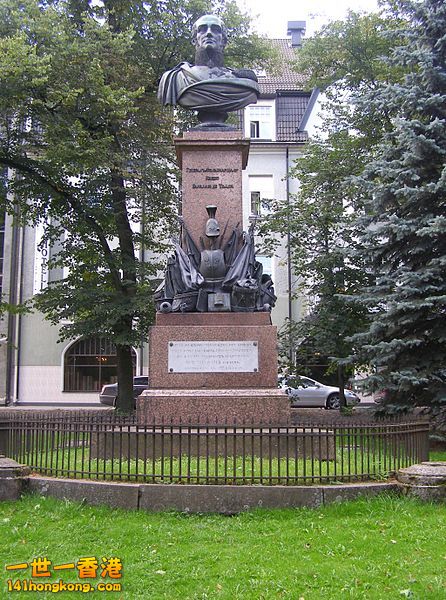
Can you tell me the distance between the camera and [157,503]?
6695 millimetres

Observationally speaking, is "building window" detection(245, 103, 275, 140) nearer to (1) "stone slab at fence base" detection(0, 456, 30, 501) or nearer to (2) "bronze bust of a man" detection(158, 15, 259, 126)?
(2) "bronze bust of a man" detection(158, 15, 259, 126)

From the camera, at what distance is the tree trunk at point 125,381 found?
17.7 m

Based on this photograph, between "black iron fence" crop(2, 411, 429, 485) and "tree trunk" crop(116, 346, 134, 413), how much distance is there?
31.1 feet

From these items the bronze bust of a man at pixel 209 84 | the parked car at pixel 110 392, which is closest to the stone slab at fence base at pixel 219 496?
the bronze bust of a man at pixel 209 84

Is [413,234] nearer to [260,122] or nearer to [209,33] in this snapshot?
[209,33]

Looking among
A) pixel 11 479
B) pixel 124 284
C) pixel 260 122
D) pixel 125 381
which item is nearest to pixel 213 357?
pixel 11 479

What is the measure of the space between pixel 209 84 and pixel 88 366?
2082 centimetres

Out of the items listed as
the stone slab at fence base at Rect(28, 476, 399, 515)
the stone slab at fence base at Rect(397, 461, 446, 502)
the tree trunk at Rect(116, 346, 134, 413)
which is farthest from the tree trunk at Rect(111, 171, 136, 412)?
the stone slab at fence base at Rect(397, 461, 446, 502)

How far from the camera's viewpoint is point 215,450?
23.1ft

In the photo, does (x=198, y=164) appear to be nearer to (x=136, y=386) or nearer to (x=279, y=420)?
(x=279, y=420)

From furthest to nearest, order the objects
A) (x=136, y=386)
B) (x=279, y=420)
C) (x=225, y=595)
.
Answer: (x=136, y=386), (x=279, y=420), (x=225, y=595)

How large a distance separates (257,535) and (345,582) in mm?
1246

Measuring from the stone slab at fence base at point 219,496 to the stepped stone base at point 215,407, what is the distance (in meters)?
2.05

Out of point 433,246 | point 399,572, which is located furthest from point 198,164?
point 399,572
